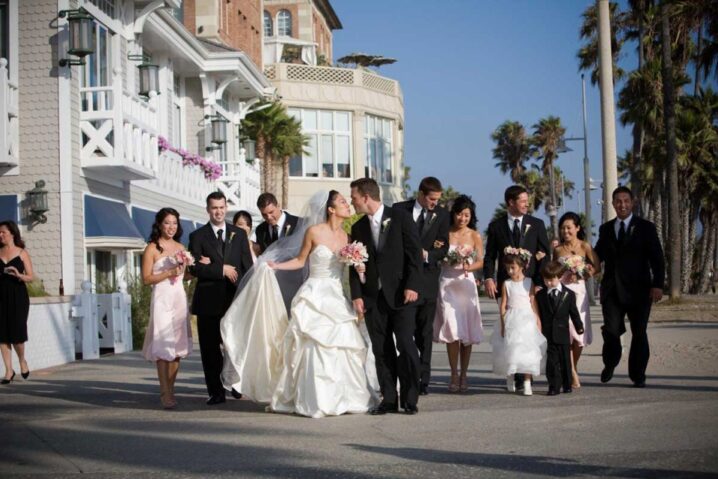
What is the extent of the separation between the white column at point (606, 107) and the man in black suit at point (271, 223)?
7.73m

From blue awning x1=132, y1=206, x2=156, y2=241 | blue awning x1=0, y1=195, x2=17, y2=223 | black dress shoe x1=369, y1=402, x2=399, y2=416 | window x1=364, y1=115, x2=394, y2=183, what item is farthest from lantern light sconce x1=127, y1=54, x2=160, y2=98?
window x1=364, y1=115, x2=394, y2=183

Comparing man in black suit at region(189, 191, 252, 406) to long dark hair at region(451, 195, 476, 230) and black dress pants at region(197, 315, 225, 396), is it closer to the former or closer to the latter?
black dress pants at region(197, 315, 225, 396)

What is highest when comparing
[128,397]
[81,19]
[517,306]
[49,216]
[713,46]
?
[713,46]

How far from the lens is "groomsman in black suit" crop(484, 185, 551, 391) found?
41.0 ft

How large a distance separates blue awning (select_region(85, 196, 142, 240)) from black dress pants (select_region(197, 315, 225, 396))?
10.7 meters

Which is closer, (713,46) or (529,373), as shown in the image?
(529,373)

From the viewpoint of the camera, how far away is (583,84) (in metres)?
63.1

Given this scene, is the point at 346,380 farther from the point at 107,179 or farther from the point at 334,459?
the point at 107,179

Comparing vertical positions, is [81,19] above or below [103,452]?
above

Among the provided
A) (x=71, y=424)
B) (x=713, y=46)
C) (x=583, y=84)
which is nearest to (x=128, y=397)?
(x=71, y=424)

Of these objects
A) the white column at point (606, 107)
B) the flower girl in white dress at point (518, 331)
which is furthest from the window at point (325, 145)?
Result: the flower girl in white dress at point (518, 331)

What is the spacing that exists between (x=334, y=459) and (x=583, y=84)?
57669mm

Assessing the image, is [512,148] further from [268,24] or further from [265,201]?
[265,201]

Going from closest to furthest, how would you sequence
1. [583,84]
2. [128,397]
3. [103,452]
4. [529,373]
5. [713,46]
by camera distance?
1. [103,452]
2. [529,373]
3. [128,397]
4. [713,46]
5. [583,84]
